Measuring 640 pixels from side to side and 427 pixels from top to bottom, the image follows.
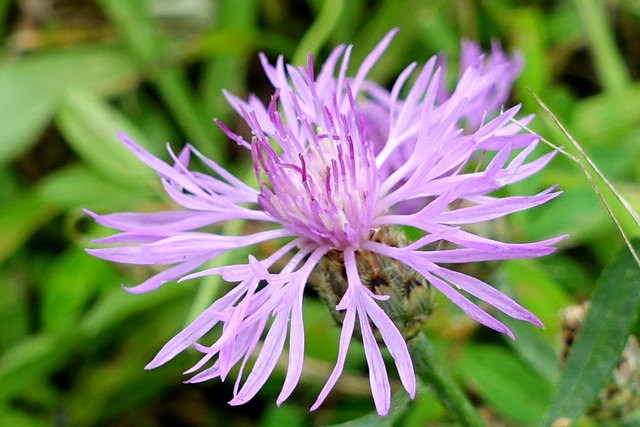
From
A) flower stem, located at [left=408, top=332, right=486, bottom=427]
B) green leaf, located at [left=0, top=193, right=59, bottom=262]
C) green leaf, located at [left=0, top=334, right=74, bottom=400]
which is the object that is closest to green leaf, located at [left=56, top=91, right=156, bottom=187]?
green leaf, located at [left=0, top=193, right=59, bottom=262]

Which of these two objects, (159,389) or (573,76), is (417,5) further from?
(159,389)

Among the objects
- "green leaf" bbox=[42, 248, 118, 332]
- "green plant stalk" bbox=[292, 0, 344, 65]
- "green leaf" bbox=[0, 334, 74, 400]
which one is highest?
"green plant stalk" bbox=[292, 0, 344, 65]

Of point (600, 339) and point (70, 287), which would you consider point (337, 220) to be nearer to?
point (600, 339)

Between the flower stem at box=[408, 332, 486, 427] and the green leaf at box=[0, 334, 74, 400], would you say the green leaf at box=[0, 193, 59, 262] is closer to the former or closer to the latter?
the green leaf at box=[0, 334, 74, 400]

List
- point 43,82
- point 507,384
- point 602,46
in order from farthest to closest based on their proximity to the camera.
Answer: point 43,82
point 602,46
point 507,384

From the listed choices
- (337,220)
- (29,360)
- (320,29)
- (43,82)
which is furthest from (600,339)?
(43,82)

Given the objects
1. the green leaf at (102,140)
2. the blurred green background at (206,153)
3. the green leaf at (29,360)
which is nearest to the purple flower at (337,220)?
the blurred green background at (206,153)

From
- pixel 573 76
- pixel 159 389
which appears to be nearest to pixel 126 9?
pixel 159 389

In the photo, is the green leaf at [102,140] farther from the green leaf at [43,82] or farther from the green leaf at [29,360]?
the green leaf at [29,360]
